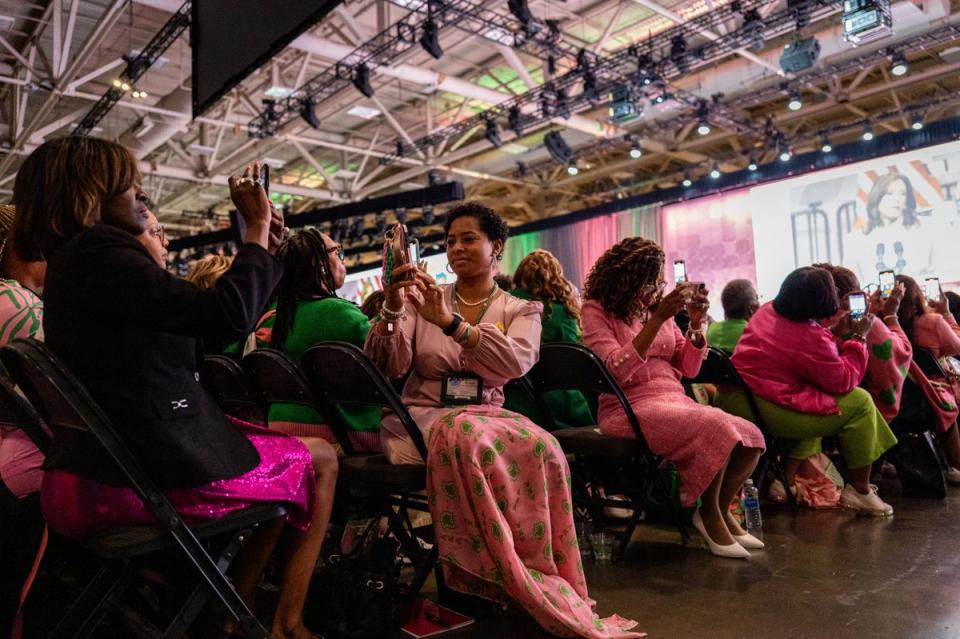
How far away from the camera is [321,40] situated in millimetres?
8328

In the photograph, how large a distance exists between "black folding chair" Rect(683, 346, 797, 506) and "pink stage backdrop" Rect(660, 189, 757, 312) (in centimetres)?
572

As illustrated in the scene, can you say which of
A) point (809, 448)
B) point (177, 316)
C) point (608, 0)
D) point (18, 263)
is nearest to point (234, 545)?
point (177, 316)

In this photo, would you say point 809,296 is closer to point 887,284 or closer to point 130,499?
point 887,284

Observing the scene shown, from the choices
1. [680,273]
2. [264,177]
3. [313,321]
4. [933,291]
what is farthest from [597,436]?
[933,291]

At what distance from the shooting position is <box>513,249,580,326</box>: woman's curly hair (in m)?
3.34

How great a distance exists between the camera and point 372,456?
228 cm

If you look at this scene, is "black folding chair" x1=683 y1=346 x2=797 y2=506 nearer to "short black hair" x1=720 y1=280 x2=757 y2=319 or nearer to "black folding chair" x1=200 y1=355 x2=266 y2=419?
"short black hair" x1=720 y1=280 x2=757 y2=319

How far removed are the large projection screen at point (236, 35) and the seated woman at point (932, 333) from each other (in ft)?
11.3

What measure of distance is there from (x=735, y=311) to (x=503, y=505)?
9.32ft

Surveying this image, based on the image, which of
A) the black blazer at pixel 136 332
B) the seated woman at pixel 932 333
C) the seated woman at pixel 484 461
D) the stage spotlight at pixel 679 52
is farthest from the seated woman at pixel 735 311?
the stage spotlight at pixel 679 52

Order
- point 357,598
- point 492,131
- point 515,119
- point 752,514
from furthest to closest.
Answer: point 492,131 → point 515,119 → point 752,514 → point 357,598

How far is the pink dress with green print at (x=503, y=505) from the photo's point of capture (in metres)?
1.92

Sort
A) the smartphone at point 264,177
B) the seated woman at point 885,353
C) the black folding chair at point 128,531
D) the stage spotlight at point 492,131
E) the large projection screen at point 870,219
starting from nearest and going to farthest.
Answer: the black folding chair at point 128,531 < the smartphone at point 264,177 < the seated woman at point 885,353 < the large projection screen at point 870,219 < the stage spotlight at point 492,131

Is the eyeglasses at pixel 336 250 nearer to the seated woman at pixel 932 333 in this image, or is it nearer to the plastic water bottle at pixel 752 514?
the plastic water bottle at pixel 752 514
